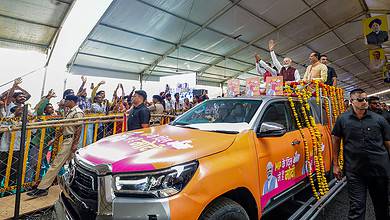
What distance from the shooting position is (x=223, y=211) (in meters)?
1.64

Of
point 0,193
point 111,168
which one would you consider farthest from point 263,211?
point 0,193

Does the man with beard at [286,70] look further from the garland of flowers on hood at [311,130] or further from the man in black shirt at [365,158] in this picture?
the man in black shirt at [365,158]

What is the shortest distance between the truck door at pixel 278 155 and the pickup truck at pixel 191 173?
0.01m

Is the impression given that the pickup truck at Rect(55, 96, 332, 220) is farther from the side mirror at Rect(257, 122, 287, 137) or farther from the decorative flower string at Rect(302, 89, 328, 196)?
the decorative flower string at Rect(302, 89, 328, 196)

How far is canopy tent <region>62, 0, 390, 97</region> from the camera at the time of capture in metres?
8.04

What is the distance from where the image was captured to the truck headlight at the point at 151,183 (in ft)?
4.75

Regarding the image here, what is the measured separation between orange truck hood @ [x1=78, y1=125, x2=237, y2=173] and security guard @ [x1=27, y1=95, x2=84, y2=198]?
5.45 ft

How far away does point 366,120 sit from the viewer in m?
2.56

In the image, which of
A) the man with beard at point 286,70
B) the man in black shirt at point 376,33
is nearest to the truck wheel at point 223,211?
the man with beard at point 286,70

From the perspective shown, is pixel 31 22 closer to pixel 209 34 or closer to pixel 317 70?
pixel 209 34

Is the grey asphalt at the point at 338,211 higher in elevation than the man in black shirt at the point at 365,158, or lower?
lower

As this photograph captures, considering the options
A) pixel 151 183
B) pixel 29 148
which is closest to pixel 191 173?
pixel 151 183

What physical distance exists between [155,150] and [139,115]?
2094 millimetres

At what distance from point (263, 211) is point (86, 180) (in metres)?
1.66
